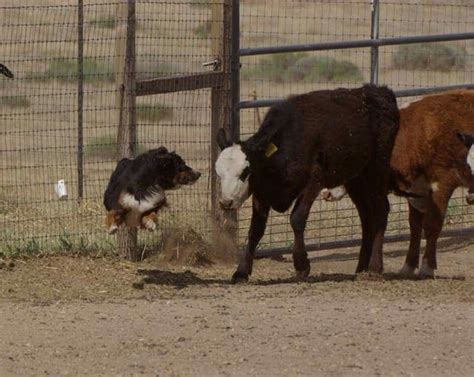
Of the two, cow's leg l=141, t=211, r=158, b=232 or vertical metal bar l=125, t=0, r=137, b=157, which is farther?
vertical metal bar l=125, t=0, r=137, b=157

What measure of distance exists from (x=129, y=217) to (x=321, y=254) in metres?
3.24

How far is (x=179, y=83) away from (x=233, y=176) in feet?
6.09

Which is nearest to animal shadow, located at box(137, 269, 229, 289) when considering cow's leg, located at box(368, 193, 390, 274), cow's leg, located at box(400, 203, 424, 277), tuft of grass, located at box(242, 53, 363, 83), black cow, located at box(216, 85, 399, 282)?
black cow, located at box(216, 85, 399, 282)

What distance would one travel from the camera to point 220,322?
9.23 meters

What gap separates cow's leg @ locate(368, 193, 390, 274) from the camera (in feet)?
38.5

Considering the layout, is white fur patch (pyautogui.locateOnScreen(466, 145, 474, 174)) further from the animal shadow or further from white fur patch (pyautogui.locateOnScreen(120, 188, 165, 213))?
white fur patch (pyautogui.locateOnScreen(120, 188, 165, 213))

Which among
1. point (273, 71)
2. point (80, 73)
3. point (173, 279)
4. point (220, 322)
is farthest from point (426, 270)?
point (273, 71)

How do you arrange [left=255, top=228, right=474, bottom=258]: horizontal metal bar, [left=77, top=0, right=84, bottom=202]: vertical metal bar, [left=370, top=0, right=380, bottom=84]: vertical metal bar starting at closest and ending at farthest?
[left=77, top=0, right=84, bottom=202]: vertical metal bar, [left=255, top=228, right=474, bottom=258]: horizontal metal bar, [left=370, top=0, right=380, bottom=84]: vertical metal bar

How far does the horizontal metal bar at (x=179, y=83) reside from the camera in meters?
12.0

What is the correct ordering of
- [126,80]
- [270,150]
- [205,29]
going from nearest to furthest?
[270,150], [126,80], [205,29]

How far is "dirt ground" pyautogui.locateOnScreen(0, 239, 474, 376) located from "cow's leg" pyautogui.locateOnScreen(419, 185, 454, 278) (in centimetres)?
17

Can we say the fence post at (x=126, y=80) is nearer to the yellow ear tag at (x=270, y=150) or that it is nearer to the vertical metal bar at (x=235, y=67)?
the vertical metal bar at (x=235, y=67)

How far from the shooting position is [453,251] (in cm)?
1385

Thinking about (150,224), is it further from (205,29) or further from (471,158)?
(205,29)
